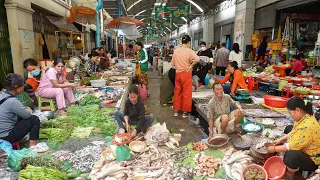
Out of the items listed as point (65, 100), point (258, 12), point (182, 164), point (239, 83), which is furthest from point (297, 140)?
point (258, 12)

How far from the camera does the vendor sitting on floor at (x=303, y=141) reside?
2.85 metres

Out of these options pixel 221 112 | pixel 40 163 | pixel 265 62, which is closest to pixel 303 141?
pixel 221 112

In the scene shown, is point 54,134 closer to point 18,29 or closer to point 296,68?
point 18,29

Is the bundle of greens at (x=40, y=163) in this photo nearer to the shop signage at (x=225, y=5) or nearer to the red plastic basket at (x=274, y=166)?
the red plastic basket at (x=274, y=166)

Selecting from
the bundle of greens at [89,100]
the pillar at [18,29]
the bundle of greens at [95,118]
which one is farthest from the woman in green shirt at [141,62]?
the bundle of greens at [95,118]

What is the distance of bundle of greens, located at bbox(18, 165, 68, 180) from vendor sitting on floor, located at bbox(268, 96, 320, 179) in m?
2.65

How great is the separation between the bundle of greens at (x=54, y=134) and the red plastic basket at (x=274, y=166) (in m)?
3.00

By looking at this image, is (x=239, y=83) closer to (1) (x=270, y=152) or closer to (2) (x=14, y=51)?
(1) (x=270, y=152)

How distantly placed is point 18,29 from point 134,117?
4.62 meters

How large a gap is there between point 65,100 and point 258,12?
12.3m

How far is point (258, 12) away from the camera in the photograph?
14.2 m

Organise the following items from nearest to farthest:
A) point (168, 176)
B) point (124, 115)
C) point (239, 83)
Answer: point (168, 176), point (124, 115), point (239, 83)

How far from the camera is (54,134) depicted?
4.04 m

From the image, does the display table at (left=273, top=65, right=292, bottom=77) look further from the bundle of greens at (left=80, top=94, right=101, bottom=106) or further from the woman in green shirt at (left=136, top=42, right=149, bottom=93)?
the bundle of greens at (left=80, top=94, right=101, bottom=106)
